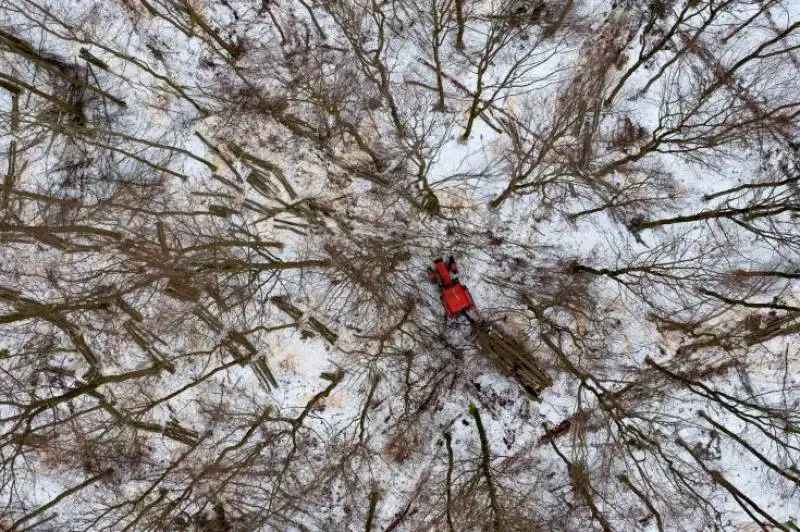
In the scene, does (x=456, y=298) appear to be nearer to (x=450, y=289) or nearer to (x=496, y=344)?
(x=450, y=289)

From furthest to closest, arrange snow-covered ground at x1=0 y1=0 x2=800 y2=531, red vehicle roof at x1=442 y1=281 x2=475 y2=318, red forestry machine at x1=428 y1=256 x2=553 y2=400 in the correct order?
snow-covered ground at x1=0 y1=0 x2=800 y2=531 < red forestry machine at x1=428 y1=256 x2=553 y2=400 < red vehicle roof at x1=442 y1=281 x2=475 y2=318

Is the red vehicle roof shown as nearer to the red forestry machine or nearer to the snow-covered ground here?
the red forestry machine

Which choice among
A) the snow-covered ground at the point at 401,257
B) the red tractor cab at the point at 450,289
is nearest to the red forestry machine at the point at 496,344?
the red tractor cab at the point at 450,289

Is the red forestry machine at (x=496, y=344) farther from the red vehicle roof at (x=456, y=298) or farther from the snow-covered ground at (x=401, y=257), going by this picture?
the snow-covered ground at (x=401, y=257)

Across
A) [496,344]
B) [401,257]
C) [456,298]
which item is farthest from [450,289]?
[496,344]

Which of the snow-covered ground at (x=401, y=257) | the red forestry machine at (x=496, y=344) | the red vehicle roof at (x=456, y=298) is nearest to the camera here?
the red vehicle roof at (x=456, y=298)

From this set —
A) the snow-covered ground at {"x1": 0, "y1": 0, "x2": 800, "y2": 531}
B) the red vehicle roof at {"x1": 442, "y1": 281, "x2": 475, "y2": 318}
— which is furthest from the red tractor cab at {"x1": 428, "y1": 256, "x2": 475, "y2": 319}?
the snow-covered ground at {"x1": 0, "y1": 0, "x2": 800, "y2": 531}

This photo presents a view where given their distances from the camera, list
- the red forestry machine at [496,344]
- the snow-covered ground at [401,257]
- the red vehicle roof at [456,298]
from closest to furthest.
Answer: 1. the red vehicle roof at [456,298]
2. the red forestry machine at [496,344]
3. the snow-covered ground at [401,257]

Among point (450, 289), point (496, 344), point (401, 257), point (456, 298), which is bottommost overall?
point (496, 344)

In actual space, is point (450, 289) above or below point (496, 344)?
above
